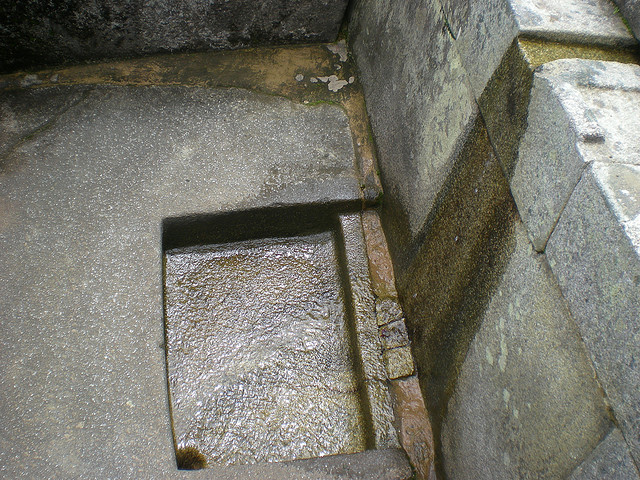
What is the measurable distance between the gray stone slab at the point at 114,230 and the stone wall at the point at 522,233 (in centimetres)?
64

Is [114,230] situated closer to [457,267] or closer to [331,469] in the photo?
[331,469]

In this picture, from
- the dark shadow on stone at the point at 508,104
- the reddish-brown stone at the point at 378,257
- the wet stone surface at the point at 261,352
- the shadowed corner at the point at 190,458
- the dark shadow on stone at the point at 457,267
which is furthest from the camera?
the reddish-brown stone at the point at 378,257

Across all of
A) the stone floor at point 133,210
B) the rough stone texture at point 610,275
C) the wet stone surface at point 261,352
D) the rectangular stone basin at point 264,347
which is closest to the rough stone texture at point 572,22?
the rough stone texture at point 610,275

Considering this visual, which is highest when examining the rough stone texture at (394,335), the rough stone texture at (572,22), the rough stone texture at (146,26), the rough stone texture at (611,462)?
the rough stone texture at (146,26)

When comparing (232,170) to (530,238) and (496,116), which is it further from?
(530,238)

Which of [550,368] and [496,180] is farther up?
[496,180]

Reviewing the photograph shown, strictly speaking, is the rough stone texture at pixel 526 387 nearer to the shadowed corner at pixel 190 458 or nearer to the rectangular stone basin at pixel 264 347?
the rectangular stone basin at pixel 264 347

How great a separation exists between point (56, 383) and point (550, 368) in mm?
1493

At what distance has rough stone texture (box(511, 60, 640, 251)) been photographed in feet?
3.13

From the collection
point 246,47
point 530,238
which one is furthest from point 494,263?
point 246,47

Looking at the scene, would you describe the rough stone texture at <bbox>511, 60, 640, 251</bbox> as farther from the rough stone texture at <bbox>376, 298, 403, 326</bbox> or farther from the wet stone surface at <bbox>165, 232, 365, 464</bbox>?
the wet stone surface at <bbox>165, 232, 365, 464</bbox>

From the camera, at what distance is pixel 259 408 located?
1.86 meters

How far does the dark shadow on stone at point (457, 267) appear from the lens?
130cm

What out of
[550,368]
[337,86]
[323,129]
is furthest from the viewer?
[337,86]
